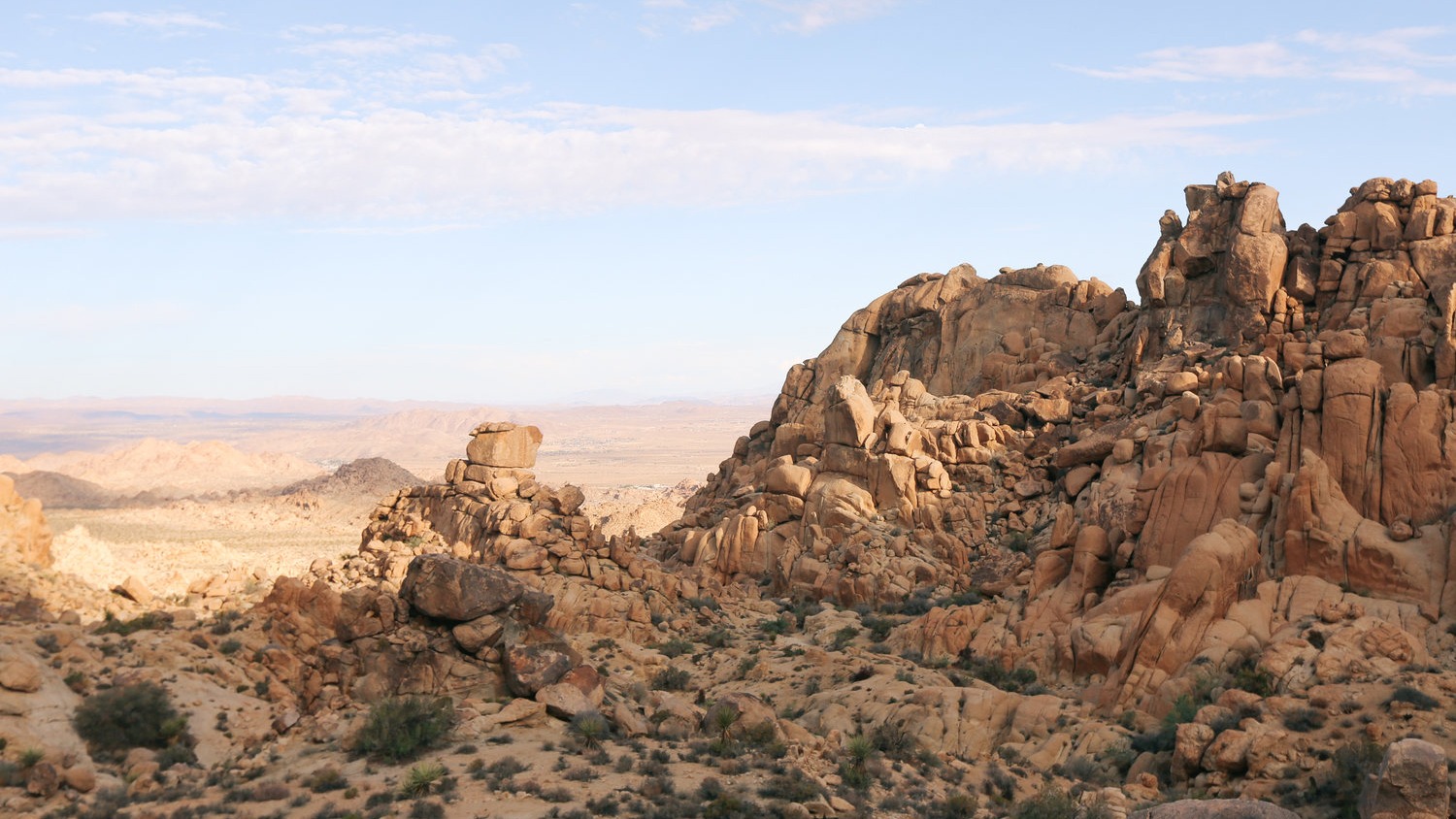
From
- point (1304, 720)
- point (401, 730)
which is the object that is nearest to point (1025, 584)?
point (1304, 720)

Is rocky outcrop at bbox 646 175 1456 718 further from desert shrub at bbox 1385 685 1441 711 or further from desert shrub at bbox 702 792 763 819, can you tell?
desert shrub at bbox 702 792 763 819

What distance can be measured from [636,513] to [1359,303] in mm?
50555

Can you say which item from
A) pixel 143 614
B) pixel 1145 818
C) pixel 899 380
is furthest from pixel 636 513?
pixel 1145 818

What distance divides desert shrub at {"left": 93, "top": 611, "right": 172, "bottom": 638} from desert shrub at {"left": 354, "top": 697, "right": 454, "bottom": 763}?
937 centimetres

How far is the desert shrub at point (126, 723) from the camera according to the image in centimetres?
2664

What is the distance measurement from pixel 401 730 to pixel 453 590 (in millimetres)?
6002

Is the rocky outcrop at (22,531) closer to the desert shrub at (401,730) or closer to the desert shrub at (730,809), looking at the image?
the desert shrub at (401,730)

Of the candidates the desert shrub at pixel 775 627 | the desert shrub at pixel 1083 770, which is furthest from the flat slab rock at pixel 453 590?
the desert shrub at pixel 1083 770

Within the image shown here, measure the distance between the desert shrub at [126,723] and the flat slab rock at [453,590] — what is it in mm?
6290

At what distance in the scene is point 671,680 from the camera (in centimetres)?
3719

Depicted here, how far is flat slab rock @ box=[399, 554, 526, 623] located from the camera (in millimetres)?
31594

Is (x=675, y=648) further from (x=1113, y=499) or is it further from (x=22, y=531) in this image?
(x=22, y=531)

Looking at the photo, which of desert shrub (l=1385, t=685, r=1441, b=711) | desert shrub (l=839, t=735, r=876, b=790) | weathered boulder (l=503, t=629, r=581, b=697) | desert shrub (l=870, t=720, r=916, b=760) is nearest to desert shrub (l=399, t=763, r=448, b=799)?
weathered boulder (l=503, t=629, r=581, b=697)

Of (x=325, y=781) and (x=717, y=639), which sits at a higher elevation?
(x=325, y=781)
